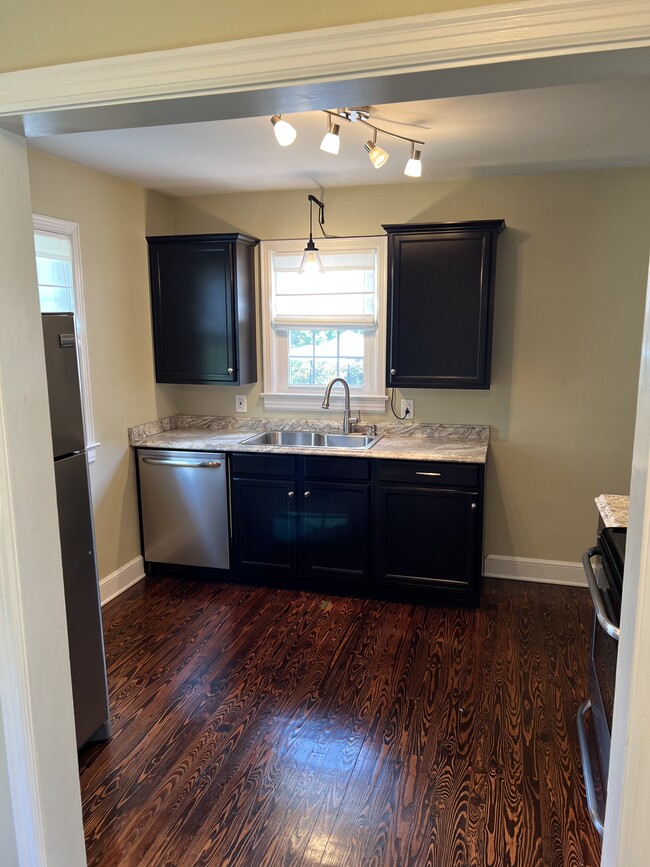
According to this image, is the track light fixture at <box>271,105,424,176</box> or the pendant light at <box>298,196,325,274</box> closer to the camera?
the track light fixture at <box>271,105,424,176</box>

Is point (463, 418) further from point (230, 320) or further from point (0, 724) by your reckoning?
point (0, 724)

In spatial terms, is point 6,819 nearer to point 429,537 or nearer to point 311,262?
point 429,537

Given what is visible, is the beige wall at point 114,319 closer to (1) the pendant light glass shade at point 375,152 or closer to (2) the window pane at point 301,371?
(2) the window pane at point 301,371

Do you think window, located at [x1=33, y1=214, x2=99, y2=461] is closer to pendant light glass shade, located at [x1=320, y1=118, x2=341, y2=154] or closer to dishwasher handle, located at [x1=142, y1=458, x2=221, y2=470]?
dishwasher handle, located at [x1=142, y1=458, x2=221, y2=470]

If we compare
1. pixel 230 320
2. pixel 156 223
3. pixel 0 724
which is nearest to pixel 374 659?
pixel 0 724

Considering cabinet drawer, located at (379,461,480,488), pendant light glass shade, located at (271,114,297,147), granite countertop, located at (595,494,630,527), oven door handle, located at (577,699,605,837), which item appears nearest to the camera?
oven door handle, located at (577,699,605,837)

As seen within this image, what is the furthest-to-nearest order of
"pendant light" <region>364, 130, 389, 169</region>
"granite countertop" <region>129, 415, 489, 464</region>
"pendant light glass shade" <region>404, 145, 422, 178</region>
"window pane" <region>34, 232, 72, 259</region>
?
"granite countertop" <region>129, 415, 489, 464</region>
"window pane" <region>34, 232, 72, 259</region>
"pendant light glass shade" <region>404, 145, 422, 178</region>
"pendant light" <region>364, 130, 389, 169</region>

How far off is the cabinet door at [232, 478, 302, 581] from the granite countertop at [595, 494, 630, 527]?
173cm

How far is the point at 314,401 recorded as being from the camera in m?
4.04

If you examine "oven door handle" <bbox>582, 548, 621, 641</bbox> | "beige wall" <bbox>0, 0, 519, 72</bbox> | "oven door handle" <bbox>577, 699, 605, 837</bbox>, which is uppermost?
"beige wall" <bbox>0, 0, 519, 72</bbox>

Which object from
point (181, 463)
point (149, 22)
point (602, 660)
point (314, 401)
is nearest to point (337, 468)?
point (314, 401)

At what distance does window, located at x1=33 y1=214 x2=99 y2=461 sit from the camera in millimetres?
3039

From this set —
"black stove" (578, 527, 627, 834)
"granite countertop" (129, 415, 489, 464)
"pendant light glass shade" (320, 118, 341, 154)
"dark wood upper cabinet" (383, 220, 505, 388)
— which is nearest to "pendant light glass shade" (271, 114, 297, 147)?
"pendant light glass shade" (320, 118, 341, 154)

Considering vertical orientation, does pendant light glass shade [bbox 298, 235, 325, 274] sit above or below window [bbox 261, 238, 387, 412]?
above
